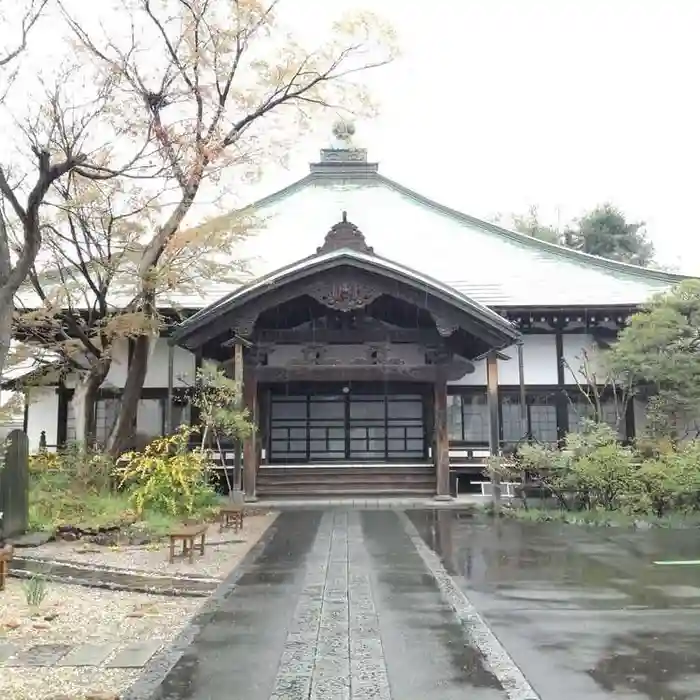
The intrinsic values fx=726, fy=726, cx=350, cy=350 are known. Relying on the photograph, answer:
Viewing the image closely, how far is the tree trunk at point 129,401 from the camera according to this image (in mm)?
14070

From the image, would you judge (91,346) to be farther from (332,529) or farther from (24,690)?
(24,690)

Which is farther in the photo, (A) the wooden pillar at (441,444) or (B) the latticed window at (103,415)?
(B) the latticed window at (103,415)

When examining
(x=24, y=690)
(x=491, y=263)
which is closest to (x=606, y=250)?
(x=491, y=263)

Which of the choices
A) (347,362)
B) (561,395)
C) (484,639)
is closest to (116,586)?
(484,639)

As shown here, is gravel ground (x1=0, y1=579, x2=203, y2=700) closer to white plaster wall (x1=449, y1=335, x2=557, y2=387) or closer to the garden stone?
the garden stone

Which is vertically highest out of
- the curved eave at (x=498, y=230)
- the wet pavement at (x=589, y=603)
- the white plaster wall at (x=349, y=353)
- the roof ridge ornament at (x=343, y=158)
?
the roof ridge ornament at (x=343, y=158)

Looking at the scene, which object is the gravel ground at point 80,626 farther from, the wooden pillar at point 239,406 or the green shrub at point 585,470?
the green shrub at point 585,470

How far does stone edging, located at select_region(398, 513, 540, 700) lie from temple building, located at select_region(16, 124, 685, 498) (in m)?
7.63

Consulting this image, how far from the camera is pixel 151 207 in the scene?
546 inches

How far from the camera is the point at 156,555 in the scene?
31.2 ft

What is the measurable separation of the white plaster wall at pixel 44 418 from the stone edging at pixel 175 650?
11908 mm

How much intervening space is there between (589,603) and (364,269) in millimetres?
9785

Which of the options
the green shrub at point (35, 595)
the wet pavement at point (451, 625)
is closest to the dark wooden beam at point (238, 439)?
the wet pavement at point (451, 625)

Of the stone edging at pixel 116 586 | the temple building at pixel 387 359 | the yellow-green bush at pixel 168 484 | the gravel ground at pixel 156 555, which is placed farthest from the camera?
the temple building at pixel 387 359
